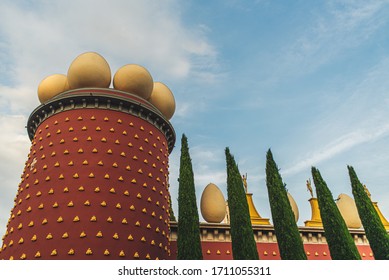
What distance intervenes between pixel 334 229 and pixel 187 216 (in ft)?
28.0

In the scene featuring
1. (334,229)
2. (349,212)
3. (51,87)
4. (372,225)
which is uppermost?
(51,87)

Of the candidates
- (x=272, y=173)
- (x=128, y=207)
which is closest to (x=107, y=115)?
(x=128, y=207)

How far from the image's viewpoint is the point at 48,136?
66.9 ft

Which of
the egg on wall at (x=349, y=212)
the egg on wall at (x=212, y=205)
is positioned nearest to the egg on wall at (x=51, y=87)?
the egg on wall at (x=212, y=205)

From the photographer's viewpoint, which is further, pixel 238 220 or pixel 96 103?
pixel 96 103

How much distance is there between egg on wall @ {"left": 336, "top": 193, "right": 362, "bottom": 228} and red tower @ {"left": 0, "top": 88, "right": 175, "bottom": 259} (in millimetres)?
15296

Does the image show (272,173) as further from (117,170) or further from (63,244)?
(63,244)

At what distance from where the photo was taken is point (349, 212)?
2619 centimetres

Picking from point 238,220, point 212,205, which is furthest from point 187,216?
point 212,205

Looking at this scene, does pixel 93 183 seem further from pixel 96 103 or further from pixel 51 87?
pixel 51 87

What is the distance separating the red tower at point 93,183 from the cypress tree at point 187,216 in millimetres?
2209

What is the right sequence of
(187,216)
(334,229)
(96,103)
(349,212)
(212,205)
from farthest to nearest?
(349,212), (212,205), (96,103), (334,229), (187,216)

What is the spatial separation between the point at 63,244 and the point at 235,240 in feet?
30.3

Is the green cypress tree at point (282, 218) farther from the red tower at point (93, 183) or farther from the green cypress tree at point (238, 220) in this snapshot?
the red tower at point (93, 183)
